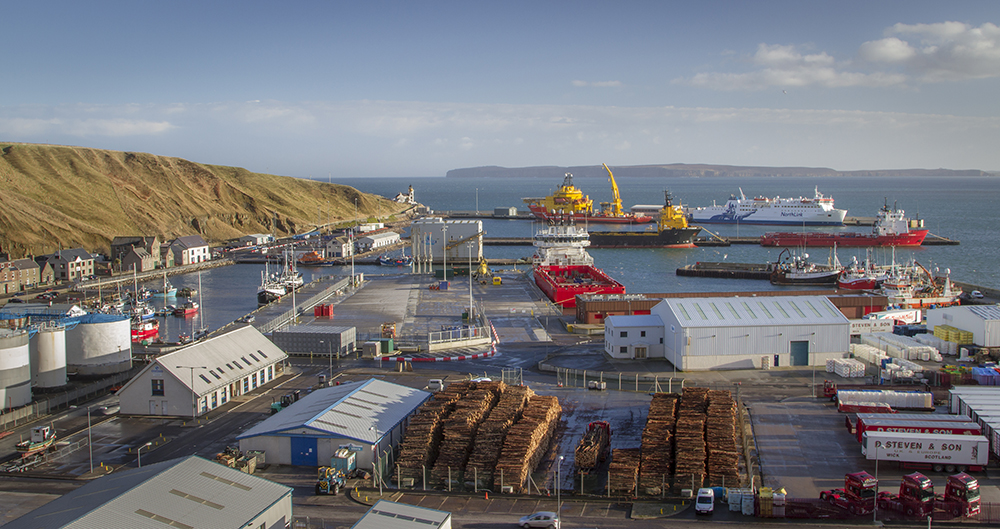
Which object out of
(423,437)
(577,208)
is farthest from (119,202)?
(423,437)

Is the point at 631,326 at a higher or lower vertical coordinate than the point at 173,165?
lower

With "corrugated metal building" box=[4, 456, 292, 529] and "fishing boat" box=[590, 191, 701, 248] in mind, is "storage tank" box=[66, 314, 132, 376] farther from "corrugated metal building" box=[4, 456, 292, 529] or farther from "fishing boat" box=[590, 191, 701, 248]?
"fishing boat" box=[590, 191, 701, 248]

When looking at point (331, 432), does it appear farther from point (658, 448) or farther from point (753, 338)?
point (753, 338)

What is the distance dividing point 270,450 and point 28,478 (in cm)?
564

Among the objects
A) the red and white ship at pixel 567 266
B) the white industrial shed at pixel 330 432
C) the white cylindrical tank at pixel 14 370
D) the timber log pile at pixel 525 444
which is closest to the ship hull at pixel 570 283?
the red and white ship at pixel 567 266

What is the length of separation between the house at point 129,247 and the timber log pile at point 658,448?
55.7 meters

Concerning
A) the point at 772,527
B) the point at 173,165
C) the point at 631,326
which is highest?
the point at 173,165

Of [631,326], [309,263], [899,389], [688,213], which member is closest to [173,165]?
[309,263]

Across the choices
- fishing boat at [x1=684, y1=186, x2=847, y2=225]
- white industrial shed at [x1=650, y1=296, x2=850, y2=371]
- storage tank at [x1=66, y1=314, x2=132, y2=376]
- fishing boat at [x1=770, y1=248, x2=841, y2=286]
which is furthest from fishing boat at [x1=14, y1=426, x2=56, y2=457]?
fishing boat at [x1=684, y1=186, x2=847, y2=225]

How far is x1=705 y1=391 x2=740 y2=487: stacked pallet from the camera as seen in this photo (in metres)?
15.8

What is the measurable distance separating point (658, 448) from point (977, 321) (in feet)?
61.4

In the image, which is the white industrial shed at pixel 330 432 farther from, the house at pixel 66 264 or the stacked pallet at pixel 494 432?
the house at pixel 66 264

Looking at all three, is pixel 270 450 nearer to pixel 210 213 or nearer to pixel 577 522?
pixel 577 522

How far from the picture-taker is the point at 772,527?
14180mm
